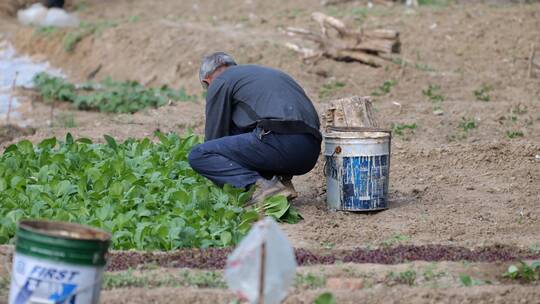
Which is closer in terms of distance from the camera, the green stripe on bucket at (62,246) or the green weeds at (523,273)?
the green stripe on bucket at (62,246)

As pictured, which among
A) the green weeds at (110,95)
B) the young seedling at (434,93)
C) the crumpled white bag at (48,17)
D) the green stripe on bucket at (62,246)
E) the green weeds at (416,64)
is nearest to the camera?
the green stripe on bucket at (62,246)

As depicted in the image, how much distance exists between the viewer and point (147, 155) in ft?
28.9

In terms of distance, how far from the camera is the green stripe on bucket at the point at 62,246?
178 inches

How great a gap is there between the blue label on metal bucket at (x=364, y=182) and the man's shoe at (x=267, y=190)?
453 millimetres

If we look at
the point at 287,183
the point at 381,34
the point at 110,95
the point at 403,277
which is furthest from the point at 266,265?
the point at 381,34

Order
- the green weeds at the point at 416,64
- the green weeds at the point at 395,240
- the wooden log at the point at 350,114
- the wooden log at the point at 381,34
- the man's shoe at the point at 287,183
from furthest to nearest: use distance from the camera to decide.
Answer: the green weeds at the point at 416,64
the wooden log at the point at 381,34
the wooden log at the point at 350,114
the man's shoe at the point at 287,183
the green weeds at the point at 395,240

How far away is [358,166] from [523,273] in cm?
220

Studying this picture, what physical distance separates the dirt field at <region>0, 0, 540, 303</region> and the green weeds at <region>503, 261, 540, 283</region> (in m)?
0.07

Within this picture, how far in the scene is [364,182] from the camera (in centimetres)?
783

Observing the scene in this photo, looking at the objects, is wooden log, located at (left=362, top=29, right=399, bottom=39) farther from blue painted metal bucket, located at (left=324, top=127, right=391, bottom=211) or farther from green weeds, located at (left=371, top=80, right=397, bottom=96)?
blue painted metal bucket, located at (left=324, top=127, right=391, bottom=211)

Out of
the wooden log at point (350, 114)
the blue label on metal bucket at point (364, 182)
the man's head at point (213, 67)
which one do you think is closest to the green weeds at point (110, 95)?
the wooden log at point (350, 114)

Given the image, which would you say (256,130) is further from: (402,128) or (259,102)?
(402,128)

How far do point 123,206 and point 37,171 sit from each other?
1.40 m

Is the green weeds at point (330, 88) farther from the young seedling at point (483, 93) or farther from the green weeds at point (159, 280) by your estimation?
the green weeds at point (159, 280)
